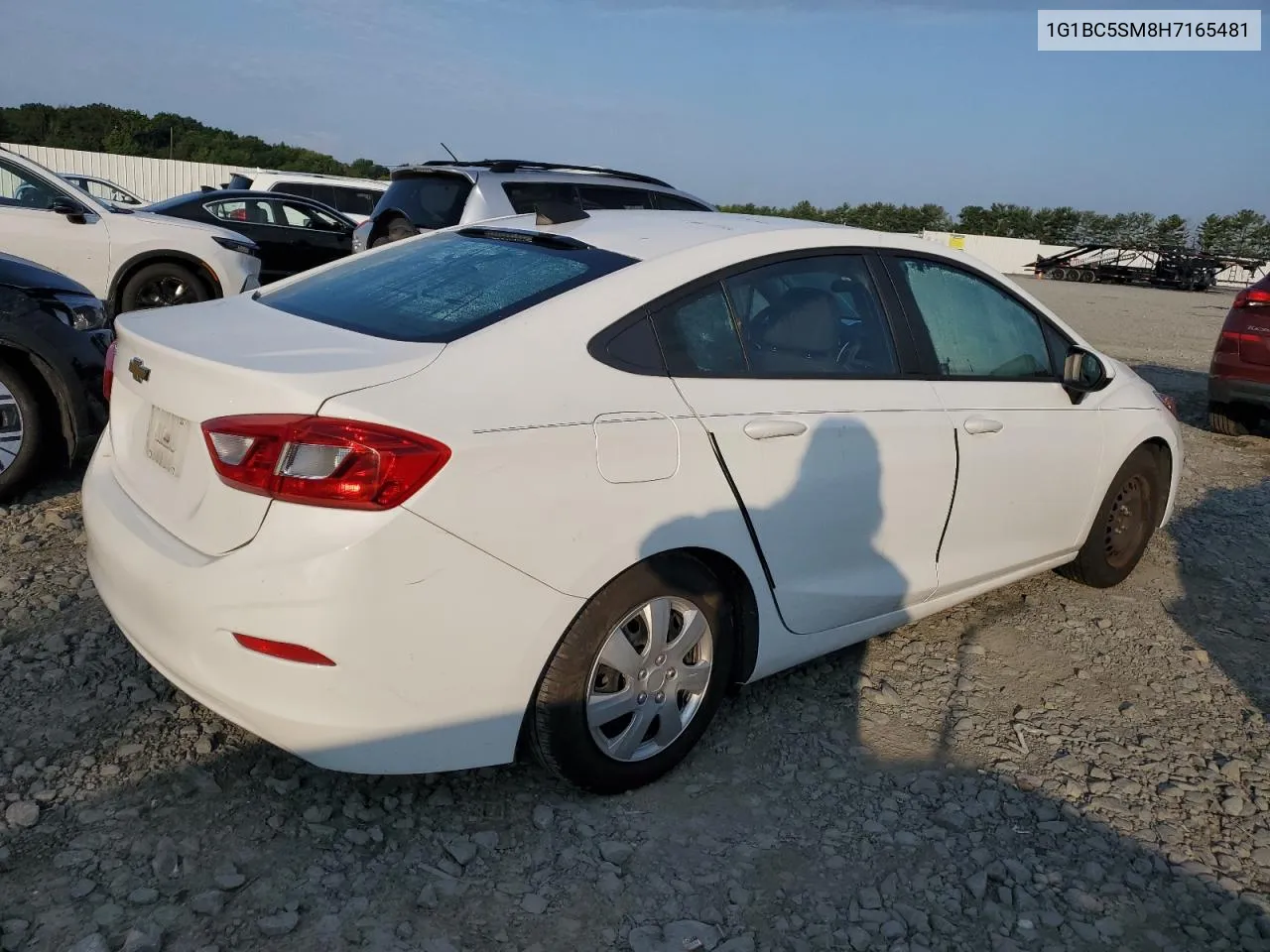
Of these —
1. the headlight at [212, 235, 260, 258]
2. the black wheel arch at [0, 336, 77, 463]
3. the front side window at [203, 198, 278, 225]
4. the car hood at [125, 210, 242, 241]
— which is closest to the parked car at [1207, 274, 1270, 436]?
the black wheel arch at [0, 336, 77, 463]

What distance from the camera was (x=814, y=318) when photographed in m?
3.37

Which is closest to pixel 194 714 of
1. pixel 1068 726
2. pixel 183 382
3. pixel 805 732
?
pixel 183 382

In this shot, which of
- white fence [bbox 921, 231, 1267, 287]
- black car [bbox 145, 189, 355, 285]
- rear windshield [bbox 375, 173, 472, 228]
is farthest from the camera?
white fence [bbox 921, 231, 1267, 287]

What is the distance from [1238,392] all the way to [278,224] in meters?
11.0

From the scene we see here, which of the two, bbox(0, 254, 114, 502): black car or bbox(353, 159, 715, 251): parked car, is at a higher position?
bbox(353, 159, 715, 251): parked car

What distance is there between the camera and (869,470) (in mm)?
3262

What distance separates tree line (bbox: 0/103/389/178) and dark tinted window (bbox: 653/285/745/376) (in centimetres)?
5325

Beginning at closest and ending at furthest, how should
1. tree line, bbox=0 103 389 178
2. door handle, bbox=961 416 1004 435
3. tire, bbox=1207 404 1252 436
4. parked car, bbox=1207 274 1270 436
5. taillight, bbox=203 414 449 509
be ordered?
1. taillight, bbox=203 414 449 509
2. door handle, bbox=961 416 1004 435
3. parked car, bbox=1207 274 1270 436
4. tire, bbox=1207 404 1252 436
5. tree line, bbox=0 103 389 178

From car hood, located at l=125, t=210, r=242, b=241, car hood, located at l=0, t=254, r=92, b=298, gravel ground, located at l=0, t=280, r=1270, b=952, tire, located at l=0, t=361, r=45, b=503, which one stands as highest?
car hood, located at l=125, t=210, r=242, b=241

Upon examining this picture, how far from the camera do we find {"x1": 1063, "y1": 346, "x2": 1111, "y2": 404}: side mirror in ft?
13.5

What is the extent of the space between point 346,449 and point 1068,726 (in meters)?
2.65

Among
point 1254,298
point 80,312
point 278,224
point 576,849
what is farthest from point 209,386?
point 278,224

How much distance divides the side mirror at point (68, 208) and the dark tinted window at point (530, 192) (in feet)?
11.8

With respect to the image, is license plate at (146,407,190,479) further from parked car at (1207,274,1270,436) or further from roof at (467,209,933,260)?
parked car at (1207,274,1270,436)
